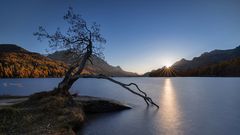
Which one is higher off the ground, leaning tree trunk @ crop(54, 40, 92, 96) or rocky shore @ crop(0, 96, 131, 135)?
leaning tree trunk @ crop(54, 40, 92, 96)

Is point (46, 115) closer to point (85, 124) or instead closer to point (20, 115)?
point (20, 115)

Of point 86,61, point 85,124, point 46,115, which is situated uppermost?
point 86,61

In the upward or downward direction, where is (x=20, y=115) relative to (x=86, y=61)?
downward

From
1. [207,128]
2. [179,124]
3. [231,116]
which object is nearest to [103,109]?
[179,124]

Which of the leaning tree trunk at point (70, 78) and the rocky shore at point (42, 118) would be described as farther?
the leaning tree trunk at point (70, 78)

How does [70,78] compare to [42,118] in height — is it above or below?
above

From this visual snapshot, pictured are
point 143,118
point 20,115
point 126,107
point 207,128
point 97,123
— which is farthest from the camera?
point 126,107

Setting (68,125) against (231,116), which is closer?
(68,125)

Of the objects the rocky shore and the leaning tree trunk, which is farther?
the leaning tree trunk

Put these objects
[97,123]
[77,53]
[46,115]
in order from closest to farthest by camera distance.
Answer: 1. [46,115]
2. [97,123]
3. [77,53]

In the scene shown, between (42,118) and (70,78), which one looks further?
(70,78)

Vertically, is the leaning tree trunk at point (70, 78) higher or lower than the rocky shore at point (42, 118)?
higher

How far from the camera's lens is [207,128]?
2895cm

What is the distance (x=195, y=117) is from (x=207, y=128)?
752 centimetres
